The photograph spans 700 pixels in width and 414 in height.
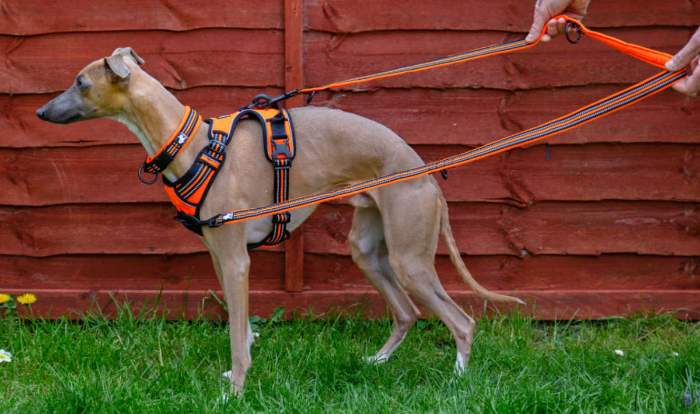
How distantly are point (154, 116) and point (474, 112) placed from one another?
2031 mm

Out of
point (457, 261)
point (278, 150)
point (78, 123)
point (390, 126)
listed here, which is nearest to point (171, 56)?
point (78, 123)

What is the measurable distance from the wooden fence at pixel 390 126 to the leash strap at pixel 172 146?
100 cm

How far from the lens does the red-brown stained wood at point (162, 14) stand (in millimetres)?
4852

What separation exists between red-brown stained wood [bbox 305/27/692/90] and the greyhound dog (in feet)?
2.25

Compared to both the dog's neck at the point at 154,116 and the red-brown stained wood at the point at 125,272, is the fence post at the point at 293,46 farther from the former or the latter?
the dog's neck at the point at 154,116

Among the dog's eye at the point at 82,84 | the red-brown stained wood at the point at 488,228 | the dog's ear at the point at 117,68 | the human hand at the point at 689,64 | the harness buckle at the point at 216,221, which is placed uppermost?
the human hand at the point at 689,64

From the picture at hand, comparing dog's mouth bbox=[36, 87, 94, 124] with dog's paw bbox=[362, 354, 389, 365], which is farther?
dog's paw bbox=[362, 354, 389, 365]

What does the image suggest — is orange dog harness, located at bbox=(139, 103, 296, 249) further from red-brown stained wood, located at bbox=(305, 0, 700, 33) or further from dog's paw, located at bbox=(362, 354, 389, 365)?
red-brown stained wood, located at bbox=(305, 0, 700, 33)

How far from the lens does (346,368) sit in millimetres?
4145

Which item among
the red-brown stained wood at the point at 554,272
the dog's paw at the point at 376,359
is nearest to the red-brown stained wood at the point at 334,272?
the red-brown stained wood at the point at 554,272

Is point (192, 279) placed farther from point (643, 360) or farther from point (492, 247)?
point (643, 360)

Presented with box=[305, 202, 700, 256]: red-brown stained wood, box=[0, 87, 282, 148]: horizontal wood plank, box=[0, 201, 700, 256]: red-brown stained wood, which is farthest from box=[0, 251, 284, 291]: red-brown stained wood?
box=[0, 87, 282, 148]: horizontal wood plank

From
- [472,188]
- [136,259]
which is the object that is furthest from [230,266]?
[472,188]

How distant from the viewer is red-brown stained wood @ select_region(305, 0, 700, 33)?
189 inches
